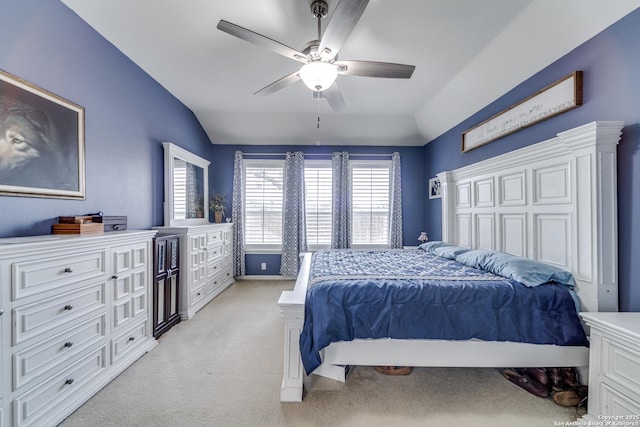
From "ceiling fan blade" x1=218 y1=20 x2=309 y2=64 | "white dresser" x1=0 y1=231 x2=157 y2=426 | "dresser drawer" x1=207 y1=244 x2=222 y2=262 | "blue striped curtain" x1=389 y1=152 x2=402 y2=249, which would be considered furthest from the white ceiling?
"dresser drawer" x1=207 y1=244 x2=222 y2=262

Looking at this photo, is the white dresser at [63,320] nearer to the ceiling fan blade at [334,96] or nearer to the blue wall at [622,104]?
the ceiling fan blade at [334,96]

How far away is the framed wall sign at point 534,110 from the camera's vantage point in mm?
2074

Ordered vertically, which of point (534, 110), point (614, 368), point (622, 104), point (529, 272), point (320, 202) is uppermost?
point (534, 110)

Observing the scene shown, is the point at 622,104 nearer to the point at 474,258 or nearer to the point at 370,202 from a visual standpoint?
the point at 474,258

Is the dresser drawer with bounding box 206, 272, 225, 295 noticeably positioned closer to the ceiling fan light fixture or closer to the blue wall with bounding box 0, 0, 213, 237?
the blue wall with bounding box 0, 0, 213, 237

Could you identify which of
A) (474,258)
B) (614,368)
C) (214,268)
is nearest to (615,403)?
(614,368)

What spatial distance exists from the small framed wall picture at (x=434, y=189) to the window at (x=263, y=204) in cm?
273

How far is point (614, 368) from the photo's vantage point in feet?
4.83

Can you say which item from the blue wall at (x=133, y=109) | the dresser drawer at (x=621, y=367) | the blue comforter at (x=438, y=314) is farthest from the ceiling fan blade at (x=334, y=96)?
the dresser drawer at (x=621, y=367)

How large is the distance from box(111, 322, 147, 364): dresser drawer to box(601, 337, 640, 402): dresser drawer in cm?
334

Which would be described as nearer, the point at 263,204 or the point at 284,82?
the point at 284,82

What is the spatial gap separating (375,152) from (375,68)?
3026mm

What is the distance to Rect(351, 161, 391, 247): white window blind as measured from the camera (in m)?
5.04

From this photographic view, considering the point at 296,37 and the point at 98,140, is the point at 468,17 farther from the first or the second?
the point at 98,140
